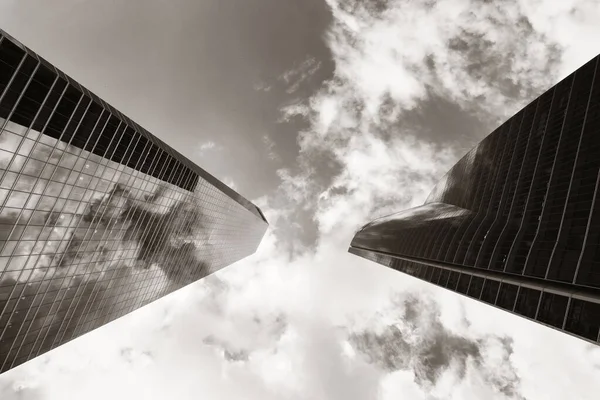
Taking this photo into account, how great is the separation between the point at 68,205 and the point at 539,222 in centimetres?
7387

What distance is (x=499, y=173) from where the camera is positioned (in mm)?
81000

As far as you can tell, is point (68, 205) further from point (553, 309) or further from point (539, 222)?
point (539, 222)

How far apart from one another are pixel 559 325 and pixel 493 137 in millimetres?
58938

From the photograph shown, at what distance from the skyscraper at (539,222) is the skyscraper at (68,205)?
222 ft

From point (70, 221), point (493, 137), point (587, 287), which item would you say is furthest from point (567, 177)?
point (70, 221)

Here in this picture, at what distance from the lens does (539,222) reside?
2248 inches

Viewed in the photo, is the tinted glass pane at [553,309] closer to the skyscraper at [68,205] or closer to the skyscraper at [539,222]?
the skyscraper at [539,222]

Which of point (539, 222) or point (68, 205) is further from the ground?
point (539, 222)

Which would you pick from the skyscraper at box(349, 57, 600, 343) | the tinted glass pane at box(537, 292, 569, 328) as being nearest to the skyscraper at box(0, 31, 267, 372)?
the skyscraper at box(349, 57, 600, 343)

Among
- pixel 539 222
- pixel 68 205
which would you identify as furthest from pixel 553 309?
pixel 68 205

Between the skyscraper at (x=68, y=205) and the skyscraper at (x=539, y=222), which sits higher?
the skyscraper at (x=539, y=222)

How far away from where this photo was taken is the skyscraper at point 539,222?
4653 cm

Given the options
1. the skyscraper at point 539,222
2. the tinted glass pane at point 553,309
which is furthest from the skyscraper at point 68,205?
the tinted glass pane at point 553,309

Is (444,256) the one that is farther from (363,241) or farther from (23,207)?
(363,241)
